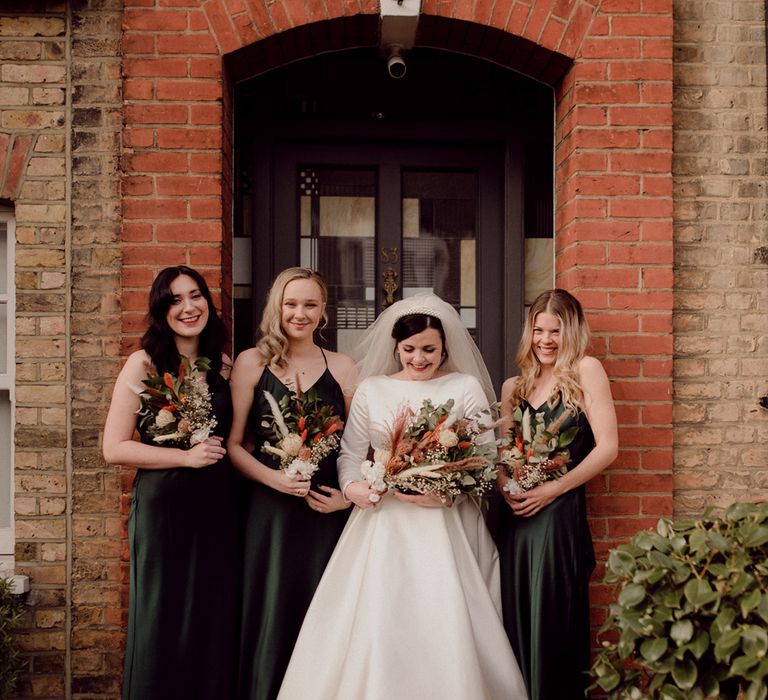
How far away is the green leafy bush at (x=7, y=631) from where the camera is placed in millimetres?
3605

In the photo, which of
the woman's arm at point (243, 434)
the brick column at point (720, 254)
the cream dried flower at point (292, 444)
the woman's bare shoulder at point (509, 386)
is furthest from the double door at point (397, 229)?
the cream dried flower at point (292, 444)

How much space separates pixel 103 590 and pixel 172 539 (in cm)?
82

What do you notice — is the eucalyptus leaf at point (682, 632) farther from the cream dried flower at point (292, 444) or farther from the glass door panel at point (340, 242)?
the glass door panel at point (340, 242)

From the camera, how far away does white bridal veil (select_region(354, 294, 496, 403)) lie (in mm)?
3779

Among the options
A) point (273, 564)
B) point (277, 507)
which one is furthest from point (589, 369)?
point (273, 564)

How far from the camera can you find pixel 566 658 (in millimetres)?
3527

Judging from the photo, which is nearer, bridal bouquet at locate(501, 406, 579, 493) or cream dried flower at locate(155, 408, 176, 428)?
cream dried flower at locate(155, 408, 176, 428)

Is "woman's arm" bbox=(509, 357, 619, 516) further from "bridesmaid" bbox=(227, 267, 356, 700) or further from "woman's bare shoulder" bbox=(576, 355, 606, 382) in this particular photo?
"bridesmaid" bbox=(227, 267, 356, 700)

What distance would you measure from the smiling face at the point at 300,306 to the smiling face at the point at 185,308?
0.38 meters

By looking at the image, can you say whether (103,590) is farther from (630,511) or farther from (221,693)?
(630,511)

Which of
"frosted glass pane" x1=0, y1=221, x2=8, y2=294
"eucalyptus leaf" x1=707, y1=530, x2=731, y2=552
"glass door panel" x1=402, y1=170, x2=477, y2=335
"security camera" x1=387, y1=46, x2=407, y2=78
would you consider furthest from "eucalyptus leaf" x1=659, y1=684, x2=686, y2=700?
"frosted glass pane" x1=0, y1=221, x2=8, y2=294

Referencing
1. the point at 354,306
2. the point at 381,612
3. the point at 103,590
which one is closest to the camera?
the point at 381,612

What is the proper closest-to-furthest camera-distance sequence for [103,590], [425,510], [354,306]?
[425,510] < [103,590] < [354,306]

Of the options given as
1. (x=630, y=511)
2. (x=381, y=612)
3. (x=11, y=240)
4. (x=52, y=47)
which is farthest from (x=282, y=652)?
(x=52, y=47)
